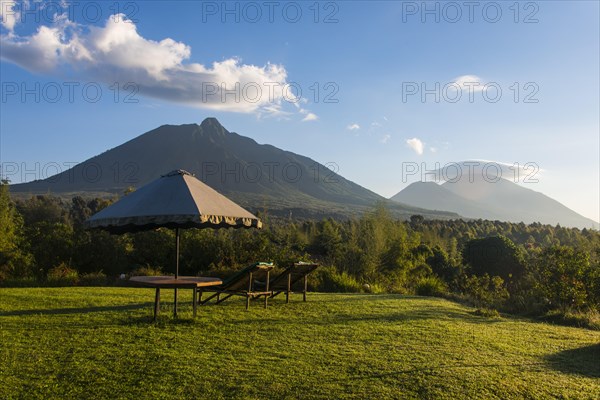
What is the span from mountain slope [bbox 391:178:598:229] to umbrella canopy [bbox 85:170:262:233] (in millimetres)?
168654

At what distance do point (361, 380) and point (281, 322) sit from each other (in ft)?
9.45

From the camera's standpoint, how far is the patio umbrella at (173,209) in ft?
21.5

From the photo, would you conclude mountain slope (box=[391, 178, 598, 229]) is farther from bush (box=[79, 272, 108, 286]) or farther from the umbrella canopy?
the umbrella canopy

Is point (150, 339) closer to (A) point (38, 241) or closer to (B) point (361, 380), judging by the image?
(B) point (361, 380)

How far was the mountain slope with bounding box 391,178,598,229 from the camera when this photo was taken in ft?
563

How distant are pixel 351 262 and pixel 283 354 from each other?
1451cm

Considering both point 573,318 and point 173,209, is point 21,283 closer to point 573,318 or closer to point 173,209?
point 173,209

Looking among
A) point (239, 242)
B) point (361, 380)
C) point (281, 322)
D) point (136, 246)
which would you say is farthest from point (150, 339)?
point (136, 246)

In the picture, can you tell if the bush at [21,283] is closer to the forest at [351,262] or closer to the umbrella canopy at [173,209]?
the forest at [351,262]

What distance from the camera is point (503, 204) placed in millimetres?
187625

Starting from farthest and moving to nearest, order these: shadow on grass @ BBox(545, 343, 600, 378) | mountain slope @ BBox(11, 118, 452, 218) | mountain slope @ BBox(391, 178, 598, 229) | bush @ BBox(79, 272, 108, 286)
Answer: mountain slope @ BBox(391, 178, 598, 229) < mountain slope @ BBox(11, 118, 452, 218) < bush @ BBox(79, 272, 108, 286) < shadow on grass @ BBox(545, 343, 600, 378)

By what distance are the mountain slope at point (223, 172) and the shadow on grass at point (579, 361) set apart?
202ft

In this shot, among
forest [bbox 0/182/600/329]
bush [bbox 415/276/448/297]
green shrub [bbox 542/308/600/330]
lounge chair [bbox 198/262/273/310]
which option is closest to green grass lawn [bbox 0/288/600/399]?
lounge chair [bbox 198/262/273/310]

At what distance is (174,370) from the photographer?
471 cm
